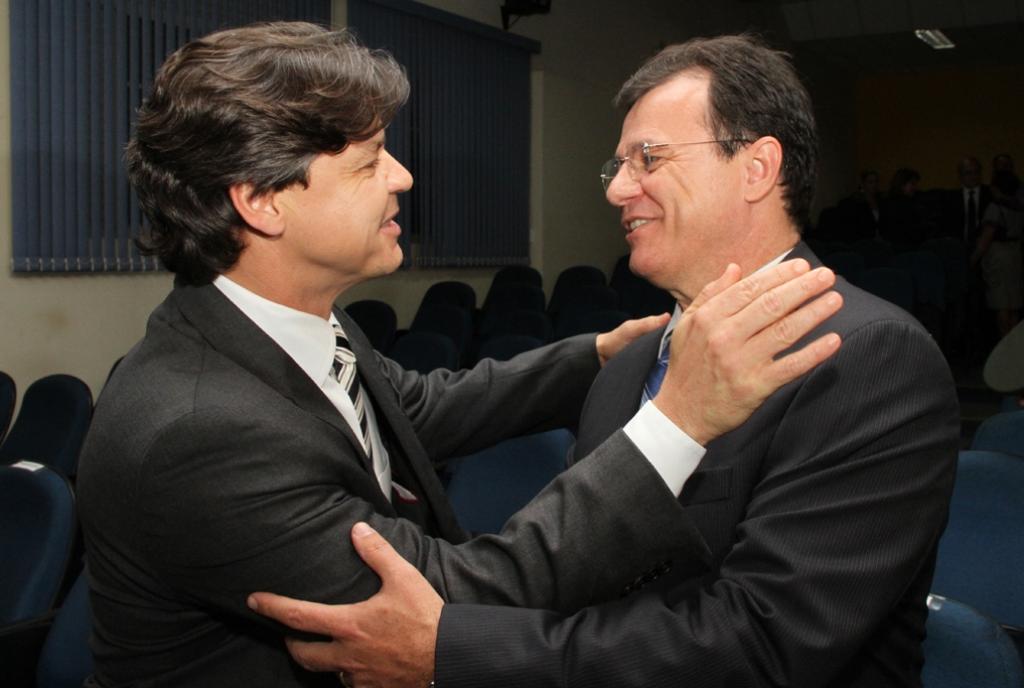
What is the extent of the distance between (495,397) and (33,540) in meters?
1.29

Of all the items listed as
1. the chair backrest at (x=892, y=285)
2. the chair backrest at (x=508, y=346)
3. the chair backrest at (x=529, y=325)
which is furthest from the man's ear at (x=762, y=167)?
the chair backrest at (x=892, y=285)

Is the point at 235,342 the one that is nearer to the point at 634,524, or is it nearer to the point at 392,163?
the point at 392,163

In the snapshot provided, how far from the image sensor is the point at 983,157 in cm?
1580

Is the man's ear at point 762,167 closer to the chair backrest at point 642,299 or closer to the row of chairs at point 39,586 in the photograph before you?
the row of chairs at point 39,586

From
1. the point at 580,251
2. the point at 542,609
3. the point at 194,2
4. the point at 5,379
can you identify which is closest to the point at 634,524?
the point at 542,609

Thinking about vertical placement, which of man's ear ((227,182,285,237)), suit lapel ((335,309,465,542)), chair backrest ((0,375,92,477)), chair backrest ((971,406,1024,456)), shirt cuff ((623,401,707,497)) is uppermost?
man's ear ((227,182,285,237))

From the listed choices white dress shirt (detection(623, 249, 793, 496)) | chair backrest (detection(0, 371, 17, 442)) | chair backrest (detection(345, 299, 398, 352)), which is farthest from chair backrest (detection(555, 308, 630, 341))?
white dress shirt (detection(623, 249, 793, 496))

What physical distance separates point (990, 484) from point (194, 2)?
526cm

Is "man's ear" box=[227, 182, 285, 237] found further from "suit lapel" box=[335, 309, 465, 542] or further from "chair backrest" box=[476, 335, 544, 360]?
"chair backrest" box=[476, 335, 544, 360]

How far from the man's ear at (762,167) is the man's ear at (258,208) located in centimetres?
73

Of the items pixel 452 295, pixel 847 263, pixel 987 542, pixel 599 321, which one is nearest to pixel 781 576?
pixel 987 542

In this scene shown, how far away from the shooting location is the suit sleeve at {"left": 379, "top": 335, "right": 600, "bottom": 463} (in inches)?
76.4

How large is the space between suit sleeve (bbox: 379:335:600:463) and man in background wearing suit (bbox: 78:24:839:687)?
14.7 inches

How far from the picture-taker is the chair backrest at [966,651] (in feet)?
4.97
